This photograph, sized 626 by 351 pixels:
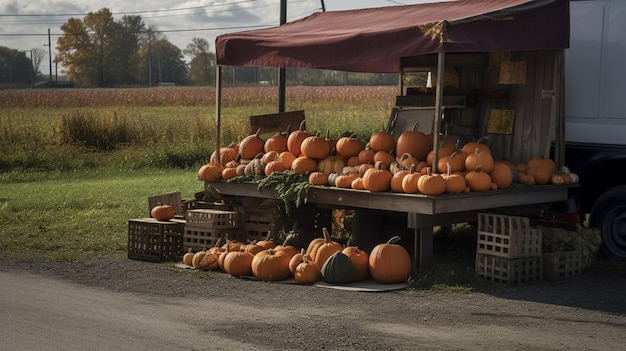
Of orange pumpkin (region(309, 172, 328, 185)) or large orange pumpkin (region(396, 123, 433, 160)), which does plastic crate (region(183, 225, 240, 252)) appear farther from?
large orange pumpkin (region(396, 123, 433, 160))

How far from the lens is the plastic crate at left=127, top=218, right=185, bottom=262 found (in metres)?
12.8

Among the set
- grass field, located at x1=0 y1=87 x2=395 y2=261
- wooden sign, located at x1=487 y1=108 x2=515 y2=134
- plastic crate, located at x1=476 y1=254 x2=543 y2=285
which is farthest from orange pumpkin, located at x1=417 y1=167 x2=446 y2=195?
grass field, located at x1=0 y1=87 x2=395 y2=261

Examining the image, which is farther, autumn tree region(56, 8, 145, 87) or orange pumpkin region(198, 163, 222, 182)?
autumn tree region(56, 8, 145, 87)

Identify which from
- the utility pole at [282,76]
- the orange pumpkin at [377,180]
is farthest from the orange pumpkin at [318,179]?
the utility pole at [282,76]

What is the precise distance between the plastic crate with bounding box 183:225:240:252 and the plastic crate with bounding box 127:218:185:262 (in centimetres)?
17

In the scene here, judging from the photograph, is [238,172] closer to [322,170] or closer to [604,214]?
[322,170]

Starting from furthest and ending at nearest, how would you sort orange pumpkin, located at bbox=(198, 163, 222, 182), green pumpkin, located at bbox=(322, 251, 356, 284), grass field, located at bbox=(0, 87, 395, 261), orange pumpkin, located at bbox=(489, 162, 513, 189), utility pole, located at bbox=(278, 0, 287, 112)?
utility pole, located at bbox=(278, 0, 287, 112) → grass field, located at bbox=(0, 87, 395, 261) → orange pumpkin, located at bbox=(198, 163, 222, 182) → orange pumpkin, located at bbox=(489, 162, 513, 189) → green pumpkin, located at bbox=(322, 251, 356, 284)

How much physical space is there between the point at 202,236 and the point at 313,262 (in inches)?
77.7

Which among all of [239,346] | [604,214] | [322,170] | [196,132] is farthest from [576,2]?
[196,132]

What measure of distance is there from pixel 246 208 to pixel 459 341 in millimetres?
5297

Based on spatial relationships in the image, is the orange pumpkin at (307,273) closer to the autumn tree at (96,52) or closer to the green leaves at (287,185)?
the green leaves at (287,185)

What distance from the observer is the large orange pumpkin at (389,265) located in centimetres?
1100

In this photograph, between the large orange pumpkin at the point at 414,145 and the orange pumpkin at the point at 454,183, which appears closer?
the orange pumpkin at the point at 454,183

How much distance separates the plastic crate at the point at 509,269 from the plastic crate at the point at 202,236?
3.16m
